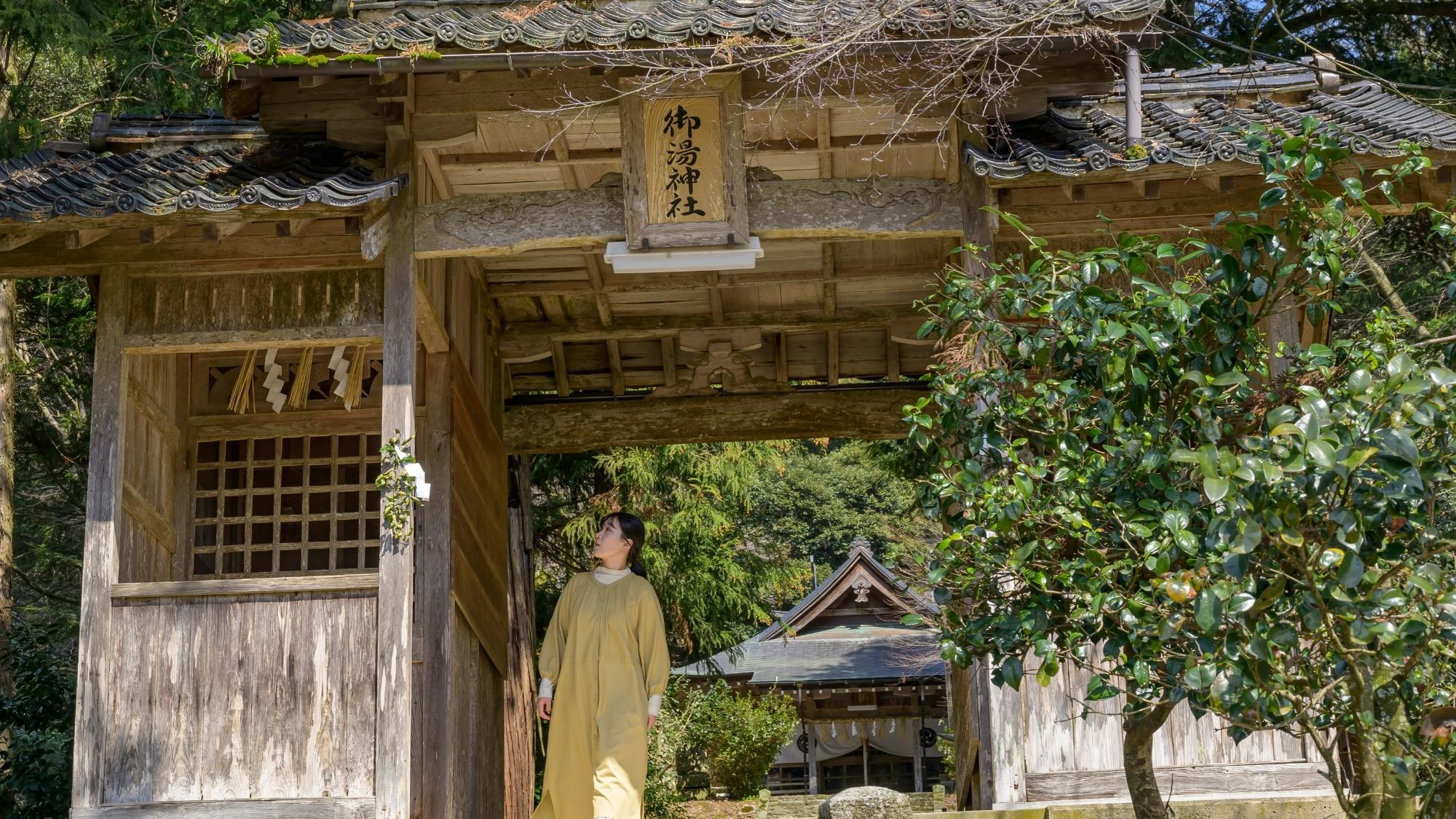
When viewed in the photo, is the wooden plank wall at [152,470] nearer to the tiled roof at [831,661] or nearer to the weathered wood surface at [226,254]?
the weathered wood surface at [226,254]

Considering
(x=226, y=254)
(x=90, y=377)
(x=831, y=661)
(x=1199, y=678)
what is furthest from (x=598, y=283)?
(x=831, y=661)

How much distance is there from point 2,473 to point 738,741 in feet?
30.6

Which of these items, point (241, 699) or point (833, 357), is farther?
point (833, 357)

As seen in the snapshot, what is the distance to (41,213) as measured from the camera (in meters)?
7.05

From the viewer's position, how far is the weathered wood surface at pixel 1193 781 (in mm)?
7270

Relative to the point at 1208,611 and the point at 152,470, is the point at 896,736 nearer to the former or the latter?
the point at 152,470

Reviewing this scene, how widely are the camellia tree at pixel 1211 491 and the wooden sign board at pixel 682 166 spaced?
1.79 m

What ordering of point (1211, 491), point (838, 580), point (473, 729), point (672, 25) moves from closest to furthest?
point (1211, 491), point (672, 25), point (473, 729), point (838, 580)

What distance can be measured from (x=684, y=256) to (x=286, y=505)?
3.97m

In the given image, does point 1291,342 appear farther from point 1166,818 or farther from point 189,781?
point 189,781

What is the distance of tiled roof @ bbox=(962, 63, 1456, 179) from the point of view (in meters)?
7.07

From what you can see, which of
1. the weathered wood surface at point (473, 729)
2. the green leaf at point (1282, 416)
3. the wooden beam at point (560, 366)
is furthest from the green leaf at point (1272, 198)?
the wooden beam at point (560, 366)

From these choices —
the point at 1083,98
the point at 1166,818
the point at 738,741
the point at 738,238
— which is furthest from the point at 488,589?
the point at 738,741

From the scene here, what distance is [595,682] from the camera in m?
7.43
